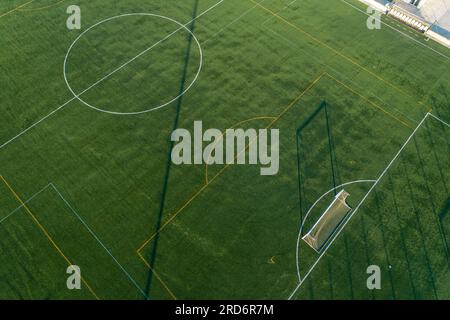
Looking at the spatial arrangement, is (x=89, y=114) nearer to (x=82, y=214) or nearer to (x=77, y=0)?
(x=82, y=214)

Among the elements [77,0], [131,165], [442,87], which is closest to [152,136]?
[131,165]

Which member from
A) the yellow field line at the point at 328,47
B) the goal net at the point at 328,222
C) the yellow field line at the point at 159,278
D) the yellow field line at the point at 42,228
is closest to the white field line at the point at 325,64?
the yellow field line at the point at 328,47

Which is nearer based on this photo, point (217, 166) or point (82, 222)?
point (82, 222)

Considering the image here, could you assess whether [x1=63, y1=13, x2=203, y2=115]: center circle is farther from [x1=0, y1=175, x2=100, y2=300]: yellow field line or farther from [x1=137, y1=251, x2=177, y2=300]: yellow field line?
[x1=137, y1=251, x2=177, y2=300]: yellow field line

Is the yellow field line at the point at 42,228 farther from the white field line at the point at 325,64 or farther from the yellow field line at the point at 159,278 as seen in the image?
the white field line at the point at 325,64

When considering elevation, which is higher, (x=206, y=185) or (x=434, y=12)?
(x=434, y=12)

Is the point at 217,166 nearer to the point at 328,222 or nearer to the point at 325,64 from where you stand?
the point at 328,222

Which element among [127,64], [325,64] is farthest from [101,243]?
[325,64]
